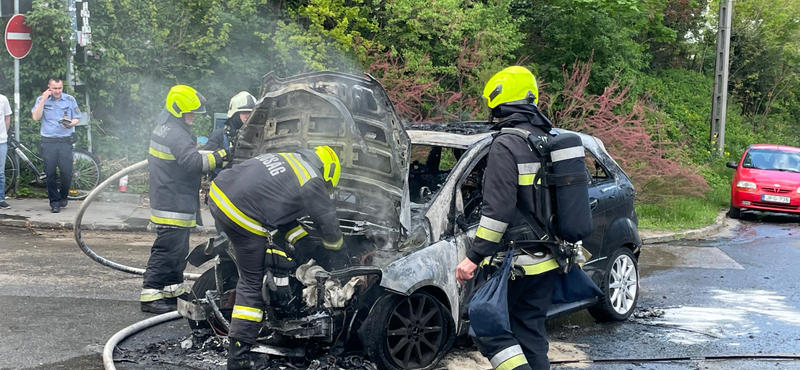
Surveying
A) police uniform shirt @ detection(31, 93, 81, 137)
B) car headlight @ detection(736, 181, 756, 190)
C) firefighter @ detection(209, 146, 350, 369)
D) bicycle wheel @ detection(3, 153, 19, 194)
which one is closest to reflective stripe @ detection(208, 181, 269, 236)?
firefighter @ detection(209, 146, 350, 369)

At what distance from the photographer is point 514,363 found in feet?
13.9

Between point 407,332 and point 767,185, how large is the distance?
12.2 metres

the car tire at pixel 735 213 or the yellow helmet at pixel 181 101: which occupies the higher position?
the yellow helmet at pixel 181 101

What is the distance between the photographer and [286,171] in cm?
493

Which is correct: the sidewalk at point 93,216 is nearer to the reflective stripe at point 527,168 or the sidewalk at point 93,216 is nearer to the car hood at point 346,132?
the car hood at point 346,132

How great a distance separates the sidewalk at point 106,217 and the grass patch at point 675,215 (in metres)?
0.32

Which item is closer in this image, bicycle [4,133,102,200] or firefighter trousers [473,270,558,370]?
firefighter trousers [473,270,558,370]

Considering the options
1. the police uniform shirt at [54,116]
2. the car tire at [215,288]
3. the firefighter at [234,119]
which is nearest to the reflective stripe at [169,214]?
the car tire at [215,288]

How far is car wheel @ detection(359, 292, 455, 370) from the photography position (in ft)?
16.5

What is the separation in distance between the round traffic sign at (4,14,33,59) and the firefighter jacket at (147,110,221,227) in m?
7.02

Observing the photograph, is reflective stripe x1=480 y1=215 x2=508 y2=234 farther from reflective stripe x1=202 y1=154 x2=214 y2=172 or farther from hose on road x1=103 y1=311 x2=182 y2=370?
reflective stripe x1=202 y1=154 x2=214 y2=172

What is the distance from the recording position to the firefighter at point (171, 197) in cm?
637

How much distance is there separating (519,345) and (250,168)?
2.04 meters

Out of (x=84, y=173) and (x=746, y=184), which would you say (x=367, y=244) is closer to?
(x=84, y=173)
